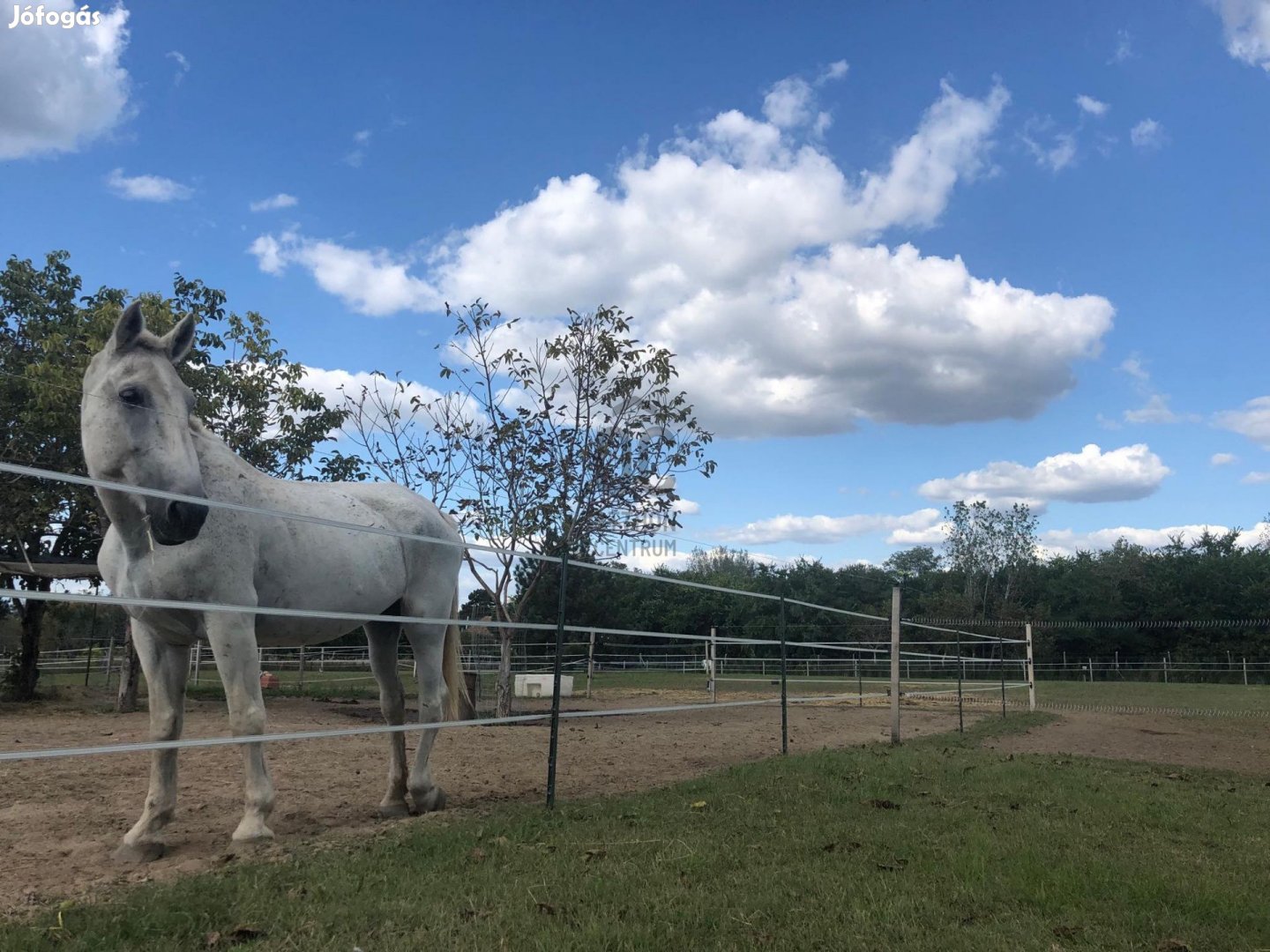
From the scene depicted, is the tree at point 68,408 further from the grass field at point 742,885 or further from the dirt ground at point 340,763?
the grass field at point 742,885

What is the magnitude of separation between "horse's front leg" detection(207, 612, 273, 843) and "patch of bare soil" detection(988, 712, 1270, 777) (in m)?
7.08

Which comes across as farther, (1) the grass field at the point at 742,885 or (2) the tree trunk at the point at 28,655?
(2) the tree trunk at the point at 28,655

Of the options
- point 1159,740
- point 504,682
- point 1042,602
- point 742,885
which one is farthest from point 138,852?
point 1042,602

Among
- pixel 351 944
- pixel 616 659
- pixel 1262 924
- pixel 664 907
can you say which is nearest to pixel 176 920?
pixel 351 944

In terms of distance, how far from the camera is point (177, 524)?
11.2 ft

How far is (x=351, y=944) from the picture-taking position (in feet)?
7.64

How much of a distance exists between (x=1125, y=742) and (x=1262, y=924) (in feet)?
26.6

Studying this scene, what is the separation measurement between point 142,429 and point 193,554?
1.82ft

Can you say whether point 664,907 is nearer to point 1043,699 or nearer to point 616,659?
point 616,659

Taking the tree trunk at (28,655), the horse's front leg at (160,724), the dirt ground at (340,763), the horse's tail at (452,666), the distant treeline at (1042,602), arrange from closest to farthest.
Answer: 1. the horse's front leg at (160,724)
2. the dirt ground at (340,763)
3. the horse's tail at (452,666)
4. the tree trunk at (28,655)
5. the distant treeline at (1042,602)

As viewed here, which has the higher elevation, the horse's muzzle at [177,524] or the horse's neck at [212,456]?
the horse's neck at [212,456]

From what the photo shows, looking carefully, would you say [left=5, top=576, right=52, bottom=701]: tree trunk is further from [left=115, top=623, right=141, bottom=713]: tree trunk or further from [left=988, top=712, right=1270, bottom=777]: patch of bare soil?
[left=988, top=712, right=1270, bottom=777]: patch of bare soil

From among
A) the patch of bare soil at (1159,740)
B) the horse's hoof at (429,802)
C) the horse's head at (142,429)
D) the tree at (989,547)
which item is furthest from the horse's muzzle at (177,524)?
the tree at (989,547)

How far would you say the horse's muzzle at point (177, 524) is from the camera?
340 cm
